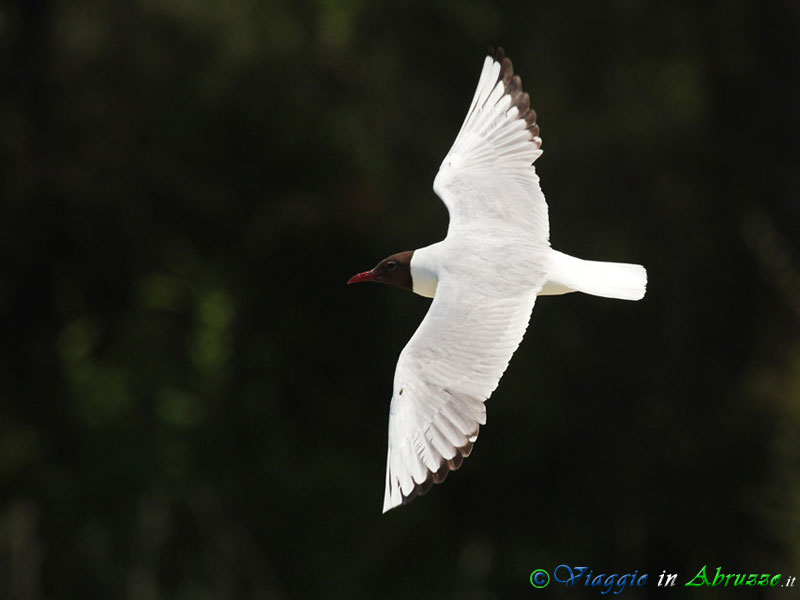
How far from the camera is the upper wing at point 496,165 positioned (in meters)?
3.71

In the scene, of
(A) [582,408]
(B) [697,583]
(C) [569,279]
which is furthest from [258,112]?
(C) [569,279]

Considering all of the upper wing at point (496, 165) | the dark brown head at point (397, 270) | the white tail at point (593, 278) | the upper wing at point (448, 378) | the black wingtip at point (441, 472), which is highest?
the upper wing at point (496, 165)

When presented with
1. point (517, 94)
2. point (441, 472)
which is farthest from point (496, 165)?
point (441, 472)

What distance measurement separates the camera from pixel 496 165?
3.93 metres

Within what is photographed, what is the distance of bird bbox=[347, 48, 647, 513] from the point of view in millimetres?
3174

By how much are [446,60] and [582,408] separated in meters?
2.04

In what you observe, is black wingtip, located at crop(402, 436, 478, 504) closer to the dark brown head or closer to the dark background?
the dark brown head

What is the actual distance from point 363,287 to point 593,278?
4.05 metres

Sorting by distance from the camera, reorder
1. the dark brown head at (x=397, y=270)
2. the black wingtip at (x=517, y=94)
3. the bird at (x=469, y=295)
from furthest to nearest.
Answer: the black wingtip at (x=517, y=94), the dark brown head at (x=397, y=270), the bird at (x=469, y=295)

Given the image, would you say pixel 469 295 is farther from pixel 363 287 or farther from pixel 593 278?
pixel 363 287

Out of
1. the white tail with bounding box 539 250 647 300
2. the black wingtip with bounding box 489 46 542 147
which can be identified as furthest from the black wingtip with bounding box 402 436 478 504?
the black wingtip with bounding box 489 46 542 147

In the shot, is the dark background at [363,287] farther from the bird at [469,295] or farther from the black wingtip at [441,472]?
the black wingtip at [441,472]

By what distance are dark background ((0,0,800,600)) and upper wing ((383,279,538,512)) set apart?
3682mm

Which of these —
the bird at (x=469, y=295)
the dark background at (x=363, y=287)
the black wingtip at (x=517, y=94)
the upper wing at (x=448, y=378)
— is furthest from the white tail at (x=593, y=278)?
the dark background at (x=363, y=287)
